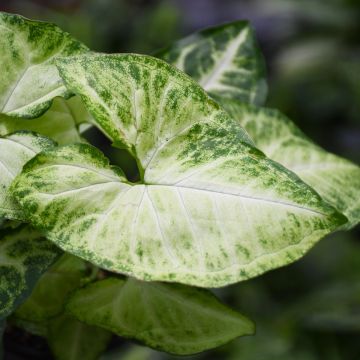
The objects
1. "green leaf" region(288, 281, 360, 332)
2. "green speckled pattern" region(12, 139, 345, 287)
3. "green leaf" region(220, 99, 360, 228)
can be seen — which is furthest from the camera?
"green leaf" region(288, 281, 360, 332)

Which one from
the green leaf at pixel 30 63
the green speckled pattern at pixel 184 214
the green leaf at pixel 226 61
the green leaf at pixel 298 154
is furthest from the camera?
the green leaf at pixel 226 61

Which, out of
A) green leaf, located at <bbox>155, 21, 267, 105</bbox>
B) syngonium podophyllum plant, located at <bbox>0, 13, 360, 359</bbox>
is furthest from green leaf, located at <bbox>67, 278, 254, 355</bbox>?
green leaf, located at <bbox>155, 21, 267, 105</bbox>

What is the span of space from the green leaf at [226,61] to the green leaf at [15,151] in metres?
0.29

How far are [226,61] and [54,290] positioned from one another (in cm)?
38

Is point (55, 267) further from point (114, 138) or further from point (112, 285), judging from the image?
point (114, 138)

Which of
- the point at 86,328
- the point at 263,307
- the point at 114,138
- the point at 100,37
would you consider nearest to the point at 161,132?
the point at 114,138

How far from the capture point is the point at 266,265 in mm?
495

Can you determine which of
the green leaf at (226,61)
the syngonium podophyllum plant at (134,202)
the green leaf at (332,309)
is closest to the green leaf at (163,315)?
the syngonium podophyllum plant at (134,202)

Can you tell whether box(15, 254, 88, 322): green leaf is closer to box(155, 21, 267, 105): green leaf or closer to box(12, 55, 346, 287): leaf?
box(12, 55, 346, 287): leaf

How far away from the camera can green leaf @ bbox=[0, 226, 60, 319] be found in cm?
57

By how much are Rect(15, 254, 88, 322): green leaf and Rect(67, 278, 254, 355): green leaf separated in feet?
0.14

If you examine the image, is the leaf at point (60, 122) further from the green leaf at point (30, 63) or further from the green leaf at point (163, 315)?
the green leaf at point (163, 315)

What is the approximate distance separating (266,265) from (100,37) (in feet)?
9.06

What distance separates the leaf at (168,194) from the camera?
1.65 feet
